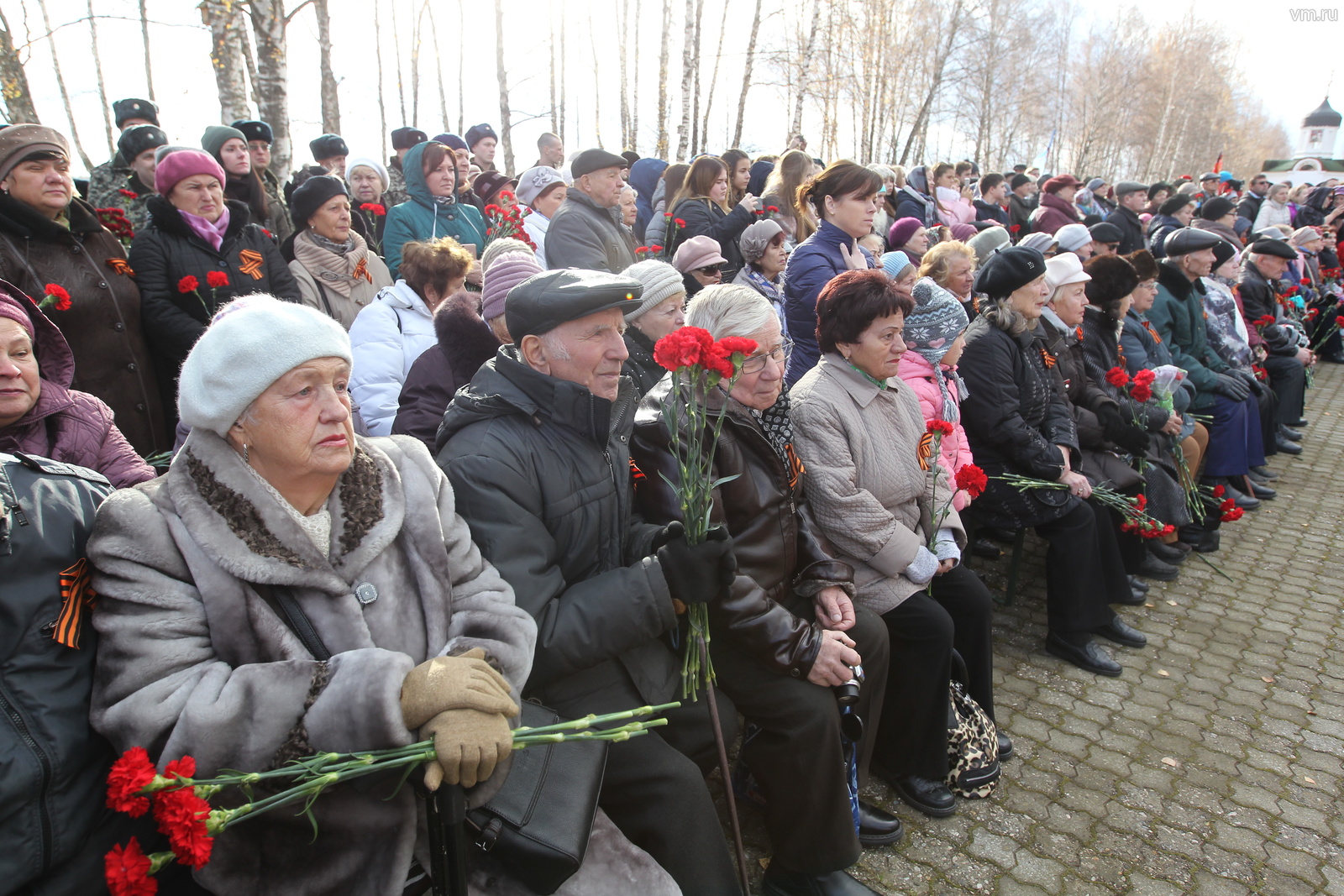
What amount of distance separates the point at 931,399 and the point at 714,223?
10.4 feet

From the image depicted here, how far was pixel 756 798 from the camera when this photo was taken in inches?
118

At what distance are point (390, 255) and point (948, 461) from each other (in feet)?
13.6

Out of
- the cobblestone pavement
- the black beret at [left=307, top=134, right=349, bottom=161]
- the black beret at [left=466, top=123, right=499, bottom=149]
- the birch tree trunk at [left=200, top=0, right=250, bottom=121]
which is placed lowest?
the cobblestone pavement

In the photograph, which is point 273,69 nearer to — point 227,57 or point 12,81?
point 227,57

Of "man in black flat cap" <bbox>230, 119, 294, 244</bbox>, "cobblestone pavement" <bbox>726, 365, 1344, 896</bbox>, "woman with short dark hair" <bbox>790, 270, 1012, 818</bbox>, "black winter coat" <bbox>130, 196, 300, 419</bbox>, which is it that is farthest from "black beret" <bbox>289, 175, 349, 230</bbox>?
"cobblestone pavement" <bbox>726, 365, 1344, 896</bbox>

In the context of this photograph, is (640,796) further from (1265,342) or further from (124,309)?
(1265,342)

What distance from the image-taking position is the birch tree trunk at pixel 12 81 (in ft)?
39.3

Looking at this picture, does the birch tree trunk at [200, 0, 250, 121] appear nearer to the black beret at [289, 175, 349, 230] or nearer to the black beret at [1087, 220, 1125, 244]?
the black beret at [289, 175, 349, 230]

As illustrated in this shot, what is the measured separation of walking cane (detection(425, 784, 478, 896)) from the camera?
1595 millimetres

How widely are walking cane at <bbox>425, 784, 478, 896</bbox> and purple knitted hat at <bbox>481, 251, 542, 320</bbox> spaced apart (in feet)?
6.89

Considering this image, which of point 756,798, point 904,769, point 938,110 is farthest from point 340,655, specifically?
point 938,110

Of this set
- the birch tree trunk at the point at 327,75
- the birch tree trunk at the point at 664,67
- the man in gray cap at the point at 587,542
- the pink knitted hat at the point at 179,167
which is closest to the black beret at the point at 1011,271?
the man in gray cap at the point at 587,542

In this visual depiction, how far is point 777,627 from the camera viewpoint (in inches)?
101

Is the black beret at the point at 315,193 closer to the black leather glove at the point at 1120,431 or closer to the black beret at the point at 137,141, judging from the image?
the black beret at the point at 137,141
